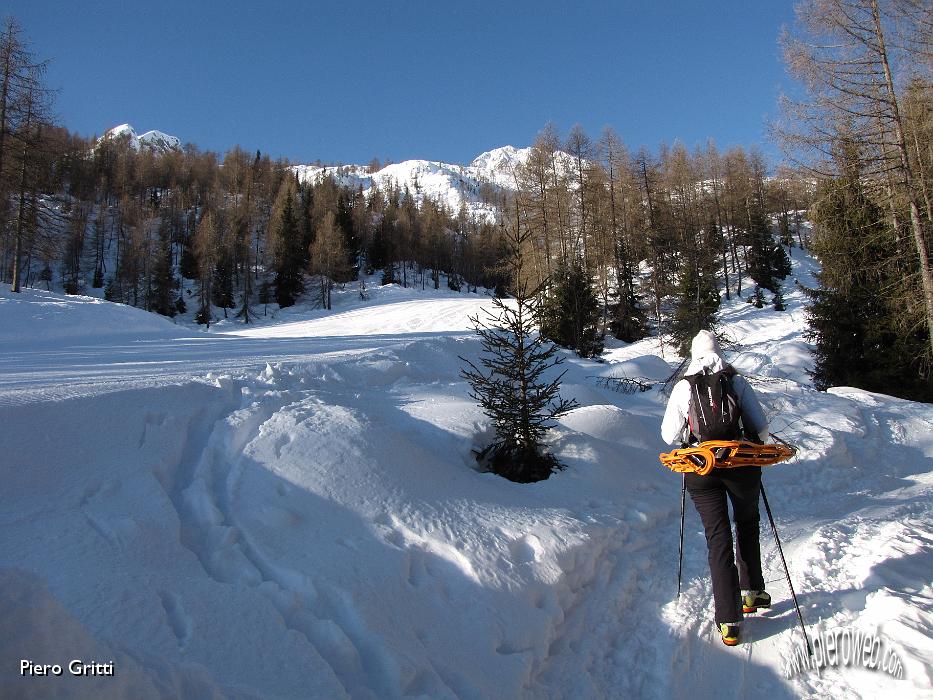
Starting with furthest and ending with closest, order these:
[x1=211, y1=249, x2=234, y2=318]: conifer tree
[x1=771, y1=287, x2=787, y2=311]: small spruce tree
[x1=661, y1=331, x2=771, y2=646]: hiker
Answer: [x1=211, y1=249, x2=234, y2=318]: conifer tree < [x1=771, y1=287, x2=787, y2=311]: small spruce tree < [x1=661, y1=331, x2=771, y2=646]: hiker

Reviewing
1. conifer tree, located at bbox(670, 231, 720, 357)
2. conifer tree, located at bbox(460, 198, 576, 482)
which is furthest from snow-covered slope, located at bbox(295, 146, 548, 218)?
conifer tree, located at bbox(460, 198, 576, 482)

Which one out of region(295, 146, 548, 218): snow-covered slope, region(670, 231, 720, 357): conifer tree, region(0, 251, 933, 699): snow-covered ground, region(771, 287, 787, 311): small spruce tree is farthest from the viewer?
region(295, 146, 548, 218): snow-covered slope

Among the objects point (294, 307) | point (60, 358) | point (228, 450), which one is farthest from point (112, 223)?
point (228, 450)

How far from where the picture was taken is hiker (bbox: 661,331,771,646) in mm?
3178

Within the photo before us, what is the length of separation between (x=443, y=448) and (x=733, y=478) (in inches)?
123

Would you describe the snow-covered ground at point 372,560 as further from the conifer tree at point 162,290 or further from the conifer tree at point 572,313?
the conifer tree at point 162,290

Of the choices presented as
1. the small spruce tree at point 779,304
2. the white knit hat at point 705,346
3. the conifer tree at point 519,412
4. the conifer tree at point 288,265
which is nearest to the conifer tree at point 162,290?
the conifer tree at point 288,265

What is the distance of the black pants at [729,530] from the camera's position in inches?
123

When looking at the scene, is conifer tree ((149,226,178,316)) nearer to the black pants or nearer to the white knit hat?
the white knit hat

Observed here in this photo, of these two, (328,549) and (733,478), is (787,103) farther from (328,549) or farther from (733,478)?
(328,549)

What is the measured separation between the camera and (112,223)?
56.3 meters

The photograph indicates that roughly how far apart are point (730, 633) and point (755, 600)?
0.42 m

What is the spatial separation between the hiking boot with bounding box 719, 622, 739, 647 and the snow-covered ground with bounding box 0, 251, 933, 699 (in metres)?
0.05
